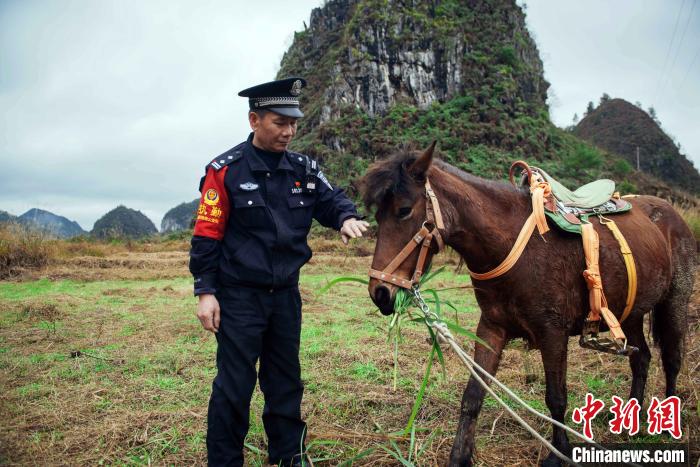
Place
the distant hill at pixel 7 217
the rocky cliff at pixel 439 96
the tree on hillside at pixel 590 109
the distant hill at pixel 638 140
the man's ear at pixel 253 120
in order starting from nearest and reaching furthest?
the man's ear at pixel 253 120, the distant hill at pixel 7 217, the rocky cliff at pixel 439 96, the distant hill at pixel 638 140, the tree on hillside at pixel 590 109

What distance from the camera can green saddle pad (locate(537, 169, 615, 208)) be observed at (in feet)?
10.5

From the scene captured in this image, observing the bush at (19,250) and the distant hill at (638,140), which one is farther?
the distant hill at (638,140)

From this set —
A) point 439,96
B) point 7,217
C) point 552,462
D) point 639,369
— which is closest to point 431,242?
point 552,462

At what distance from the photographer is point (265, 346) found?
2656 mm

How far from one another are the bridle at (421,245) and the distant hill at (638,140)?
65.8 m

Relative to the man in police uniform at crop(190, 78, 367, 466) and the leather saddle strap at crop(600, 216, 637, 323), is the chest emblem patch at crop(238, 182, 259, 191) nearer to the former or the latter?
the man in police uniform at crop(190, 78, 367, 466)

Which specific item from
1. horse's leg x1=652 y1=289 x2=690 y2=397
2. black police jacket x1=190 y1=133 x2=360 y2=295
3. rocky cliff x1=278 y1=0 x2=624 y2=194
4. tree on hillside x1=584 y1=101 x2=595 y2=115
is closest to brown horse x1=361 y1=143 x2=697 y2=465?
black police jacket x1=190 y1=133 x2=360 y2=295

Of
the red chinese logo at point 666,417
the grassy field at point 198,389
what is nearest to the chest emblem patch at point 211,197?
the grassy field at point 198,389

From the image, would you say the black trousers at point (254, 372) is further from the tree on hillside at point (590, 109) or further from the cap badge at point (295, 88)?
the tree on hillside at point (590, 109)

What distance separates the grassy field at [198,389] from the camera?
2889 mm

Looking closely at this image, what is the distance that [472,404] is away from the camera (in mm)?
2730

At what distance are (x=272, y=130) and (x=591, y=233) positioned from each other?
2303 mm

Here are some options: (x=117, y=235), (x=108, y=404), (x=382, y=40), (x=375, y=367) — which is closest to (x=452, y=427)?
(x=375, y=367)

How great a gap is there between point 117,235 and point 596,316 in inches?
Answer: 900
